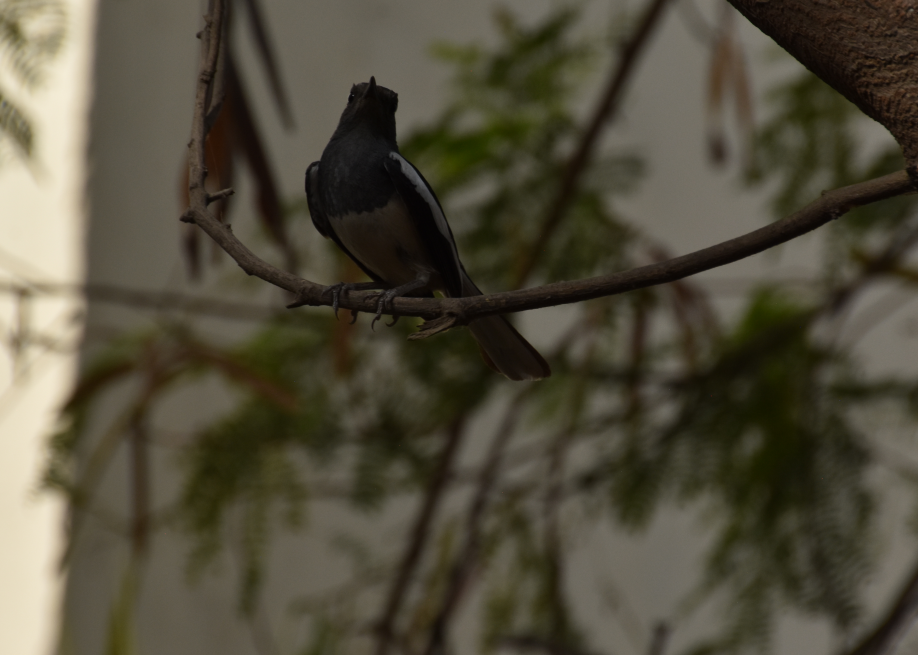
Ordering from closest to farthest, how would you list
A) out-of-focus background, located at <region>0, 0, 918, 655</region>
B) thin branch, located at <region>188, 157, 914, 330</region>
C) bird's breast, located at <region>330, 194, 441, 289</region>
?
thin branch, located at <region>188, 157, 914, 330</region>
bird's breast, located at <region>330, 194, 441, 289</region>
out-of-focus background, located at <region>0, 0, 918, 655</region>

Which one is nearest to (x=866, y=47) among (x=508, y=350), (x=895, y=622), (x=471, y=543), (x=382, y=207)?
(x=508, y=350)

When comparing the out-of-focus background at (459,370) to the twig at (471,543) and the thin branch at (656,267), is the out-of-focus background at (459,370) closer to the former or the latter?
the twig at (471,543)

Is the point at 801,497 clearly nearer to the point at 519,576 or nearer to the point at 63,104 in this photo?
the point at 519,576

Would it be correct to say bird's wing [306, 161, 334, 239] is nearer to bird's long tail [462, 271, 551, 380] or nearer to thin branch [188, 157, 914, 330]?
bird's long tail [462, 271, 551, 380]

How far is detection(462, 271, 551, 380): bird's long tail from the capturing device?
647 millimetres

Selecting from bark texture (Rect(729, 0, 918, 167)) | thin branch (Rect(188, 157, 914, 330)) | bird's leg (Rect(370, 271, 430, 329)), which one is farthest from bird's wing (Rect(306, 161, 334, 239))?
bark texture (Rect(729, 0, 918, 167))

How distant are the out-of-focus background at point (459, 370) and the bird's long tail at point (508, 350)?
31cm

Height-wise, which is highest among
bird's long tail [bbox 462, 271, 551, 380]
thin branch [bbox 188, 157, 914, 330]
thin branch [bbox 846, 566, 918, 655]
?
bird's long tail [bbox 462, 271, 551, 380]

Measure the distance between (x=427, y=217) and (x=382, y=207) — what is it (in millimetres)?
42

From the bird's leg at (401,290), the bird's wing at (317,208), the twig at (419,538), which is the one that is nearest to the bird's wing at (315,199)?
the bird's wing at (317,208)

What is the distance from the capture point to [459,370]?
1345mm

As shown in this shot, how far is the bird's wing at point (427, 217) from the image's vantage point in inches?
29.4

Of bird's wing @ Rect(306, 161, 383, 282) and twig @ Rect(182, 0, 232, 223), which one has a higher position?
bird's wing @ Rect(306, 161, 383, 282)

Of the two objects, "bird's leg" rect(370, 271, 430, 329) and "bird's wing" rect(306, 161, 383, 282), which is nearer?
"bird's leg" rect(370, 271, 430, 329)
